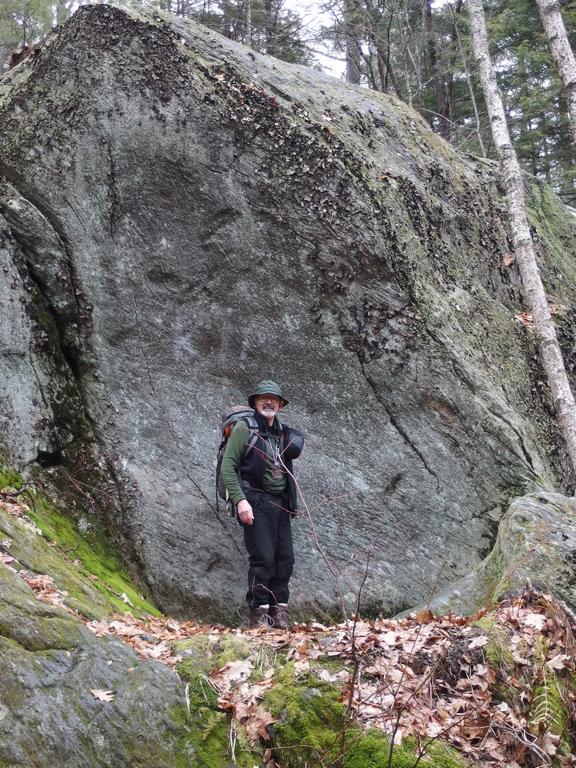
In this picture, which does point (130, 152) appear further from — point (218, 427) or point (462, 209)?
point (462, 209)

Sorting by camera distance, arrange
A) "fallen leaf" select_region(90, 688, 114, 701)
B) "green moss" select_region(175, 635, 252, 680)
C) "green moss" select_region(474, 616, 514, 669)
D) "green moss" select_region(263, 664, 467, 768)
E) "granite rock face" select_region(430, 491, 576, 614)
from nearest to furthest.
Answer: "green moss" select_region(263, 664, 467, 768), "fallen leaf" select_region(90, 688, 114, 701), "green moss" select_region(175, 635, 252, 680), "green moss" select_region(474, 616, 514, 669), "granite rock face" select_region(430, 491, 576, 614)

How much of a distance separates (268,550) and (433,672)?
2965 mm

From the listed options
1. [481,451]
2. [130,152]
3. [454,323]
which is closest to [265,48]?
[130,152]

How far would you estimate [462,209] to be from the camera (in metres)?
10.9

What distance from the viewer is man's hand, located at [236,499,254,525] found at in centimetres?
693

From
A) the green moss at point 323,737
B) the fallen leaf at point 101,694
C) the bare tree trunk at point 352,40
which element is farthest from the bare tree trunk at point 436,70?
the fallen leaf at point 101,694

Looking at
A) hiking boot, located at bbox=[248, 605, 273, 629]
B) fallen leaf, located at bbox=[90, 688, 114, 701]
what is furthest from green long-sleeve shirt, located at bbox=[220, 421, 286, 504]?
fallen leaf, located at bbox=[90, 688, 114, 701]

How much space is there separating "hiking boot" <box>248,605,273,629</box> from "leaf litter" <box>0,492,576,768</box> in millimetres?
1349

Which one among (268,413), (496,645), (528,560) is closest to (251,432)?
(268,413)

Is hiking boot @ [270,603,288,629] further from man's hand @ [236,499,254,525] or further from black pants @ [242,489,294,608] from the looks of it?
man's hand @ [236,499,254,525]

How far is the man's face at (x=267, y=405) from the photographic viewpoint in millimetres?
7504

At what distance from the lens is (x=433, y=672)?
14.5 feet

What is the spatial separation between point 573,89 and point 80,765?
11.4 m

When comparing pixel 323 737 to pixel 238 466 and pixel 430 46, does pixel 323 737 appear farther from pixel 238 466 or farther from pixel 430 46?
pixel 430 46
